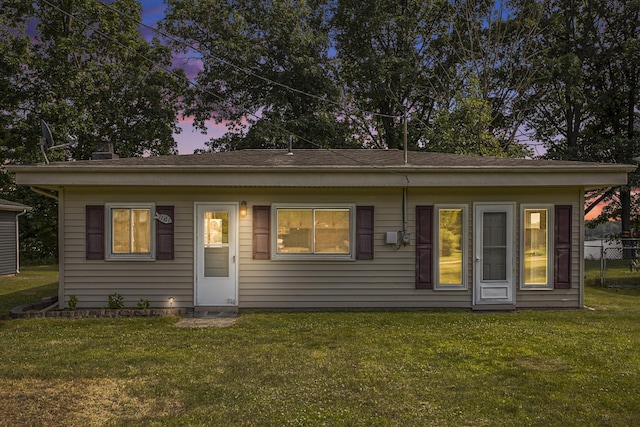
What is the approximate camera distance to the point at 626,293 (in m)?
10.4

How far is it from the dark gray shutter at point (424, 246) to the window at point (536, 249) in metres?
1.70

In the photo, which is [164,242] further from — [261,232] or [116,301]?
[261,232]

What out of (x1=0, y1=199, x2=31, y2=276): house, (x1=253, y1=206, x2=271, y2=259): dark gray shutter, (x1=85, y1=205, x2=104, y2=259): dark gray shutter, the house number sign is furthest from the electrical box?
(x1=0, y1=199, x2=31, y2=276): house

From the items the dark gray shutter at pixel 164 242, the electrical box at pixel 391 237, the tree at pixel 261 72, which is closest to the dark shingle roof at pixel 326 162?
the dark gray shutter at pixel 164 242

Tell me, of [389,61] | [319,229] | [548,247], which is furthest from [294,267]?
[389,61]

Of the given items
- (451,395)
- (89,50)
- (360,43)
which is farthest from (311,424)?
(89,50)

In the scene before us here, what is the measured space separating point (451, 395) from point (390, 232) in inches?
164

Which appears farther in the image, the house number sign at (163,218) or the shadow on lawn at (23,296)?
the shadow on lawn at (23,296)

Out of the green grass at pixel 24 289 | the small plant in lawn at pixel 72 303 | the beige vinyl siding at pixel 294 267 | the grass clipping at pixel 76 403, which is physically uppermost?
the beige vinyl siding at pixel 294 267

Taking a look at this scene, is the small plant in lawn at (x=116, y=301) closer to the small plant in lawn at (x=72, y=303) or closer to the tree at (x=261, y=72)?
the small plant in lawn at (x=72, y=303)

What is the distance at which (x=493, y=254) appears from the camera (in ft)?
26.5

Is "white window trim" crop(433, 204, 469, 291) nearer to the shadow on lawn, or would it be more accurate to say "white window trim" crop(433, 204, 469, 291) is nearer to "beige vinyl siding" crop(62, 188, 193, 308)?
"beige vinyl siding" crop(62, 188, 193, 308)

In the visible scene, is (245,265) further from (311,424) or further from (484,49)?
(484,49)

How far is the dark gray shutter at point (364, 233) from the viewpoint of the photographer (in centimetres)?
804
